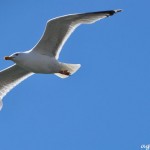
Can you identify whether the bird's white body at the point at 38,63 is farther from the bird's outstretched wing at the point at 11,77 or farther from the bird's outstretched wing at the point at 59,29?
the bird's outstretched wing at the point at 11,77

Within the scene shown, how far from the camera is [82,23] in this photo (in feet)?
43.5

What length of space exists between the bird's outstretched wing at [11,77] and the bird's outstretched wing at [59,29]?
1.09 meters

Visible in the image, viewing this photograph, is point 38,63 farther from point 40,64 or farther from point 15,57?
point 15,57

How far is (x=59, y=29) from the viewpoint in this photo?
531 inches

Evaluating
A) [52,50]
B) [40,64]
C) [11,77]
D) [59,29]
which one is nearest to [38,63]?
[40,64]

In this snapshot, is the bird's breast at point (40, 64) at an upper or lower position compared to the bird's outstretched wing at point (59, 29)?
lower

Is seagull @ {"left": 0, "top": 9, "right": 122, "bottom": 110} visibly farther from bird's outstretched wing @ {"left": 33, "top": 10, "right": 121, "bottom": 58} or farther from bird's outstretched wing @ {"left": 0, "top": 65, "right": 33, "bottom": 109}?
bird's outstretched wing @ {"left": 0, "top": 65, "right": 33, "bottom": 109}

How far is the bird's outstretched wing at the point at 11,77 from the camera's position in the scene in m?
14.7

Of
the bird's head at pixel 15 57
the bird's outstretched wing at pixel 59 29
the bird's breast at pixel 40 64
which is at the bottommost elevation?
the bird's breast at pixel 40 64

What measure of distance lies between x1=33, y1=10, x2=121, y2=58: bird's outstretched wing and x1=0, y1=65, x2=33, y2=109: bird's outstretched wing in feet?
3.57

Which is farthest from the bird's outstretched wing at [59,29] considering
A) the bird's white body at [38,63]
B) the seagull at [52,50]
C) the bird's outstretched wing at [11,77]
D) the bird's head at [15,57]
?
the bird's outstretched wing at [11,77]

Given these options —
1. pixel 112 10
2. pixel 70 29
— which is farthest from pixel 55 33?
pixel 112 10

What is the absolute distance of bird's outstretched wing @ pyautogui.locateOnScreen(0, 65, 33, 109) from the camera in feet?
48.1

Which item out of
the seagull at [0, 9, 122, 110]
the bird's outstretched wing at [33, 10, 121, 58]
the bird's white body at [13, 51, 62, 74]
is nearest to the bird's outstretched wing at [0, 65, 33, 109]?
the seagull at [0, 9, 122, 110]
